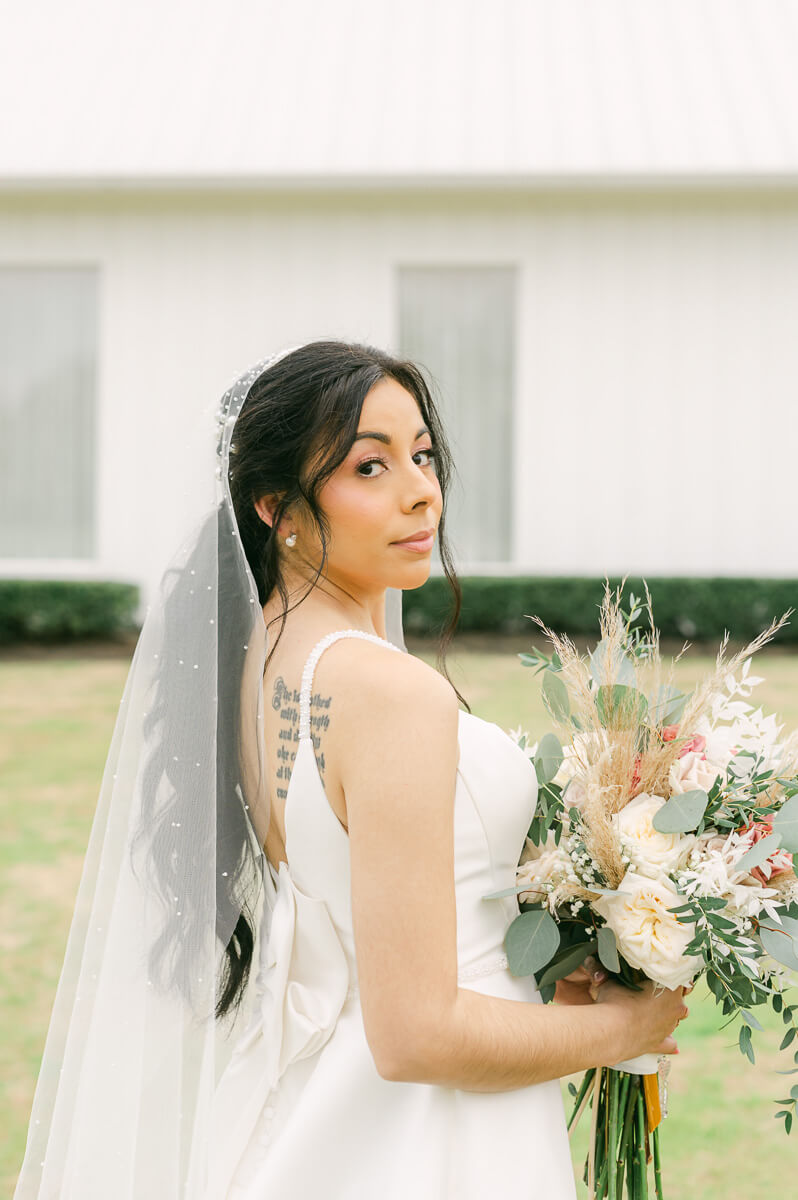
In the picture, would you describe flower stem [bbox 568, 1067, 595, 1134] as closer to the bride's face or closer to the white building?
the bride's face

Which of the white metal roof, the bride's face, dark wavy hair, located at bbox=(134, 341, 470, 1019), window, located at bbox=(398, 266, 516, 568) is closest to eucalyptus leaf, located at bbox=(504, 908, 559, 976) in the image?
dark wavy hair, located at bbox=(134, 341, 470, 1019)

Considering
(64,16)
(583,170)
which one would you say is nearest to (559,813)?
(583,170)

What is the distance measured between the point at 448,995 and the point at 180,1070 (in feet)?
1.81

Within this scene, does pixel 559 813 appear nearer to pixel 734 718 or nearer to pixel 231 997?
pixel 734 718

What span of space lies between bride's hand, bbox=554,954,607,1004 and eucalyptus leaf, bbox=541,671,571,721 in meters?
0.41

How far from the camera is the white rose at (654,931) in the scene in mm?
1766

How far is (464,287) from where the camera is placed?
Answer: 531 inches

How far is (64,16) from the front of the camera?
1570 centimetres

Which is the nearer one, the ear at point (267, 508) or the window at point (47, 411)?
the ear at point (267, 508)

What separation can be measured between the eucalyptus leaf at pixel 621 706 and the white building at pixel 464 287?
1115 cm

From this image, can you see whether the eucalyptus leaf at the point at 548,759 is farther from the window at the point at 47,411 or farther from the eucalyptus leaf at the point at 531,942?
the window at the point at 47,411

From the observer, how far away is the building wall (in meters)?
12.9

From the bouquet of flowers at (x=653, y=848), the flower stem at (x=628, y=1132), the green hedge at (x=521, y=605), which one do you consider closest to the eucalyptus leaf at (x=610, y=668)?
the bouquet of flowers at (x=653, y=848)

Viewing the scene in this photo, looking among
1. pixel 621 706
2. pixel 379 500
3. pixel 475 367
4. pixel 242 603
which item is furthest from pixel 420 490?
pixel 475 367
